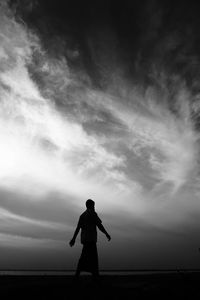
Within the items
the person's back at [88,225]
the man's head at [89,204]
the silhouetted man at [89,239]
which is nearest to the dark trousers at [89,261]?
the silhouetted man at [89,239]

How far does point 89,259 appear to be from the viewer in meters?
8.39

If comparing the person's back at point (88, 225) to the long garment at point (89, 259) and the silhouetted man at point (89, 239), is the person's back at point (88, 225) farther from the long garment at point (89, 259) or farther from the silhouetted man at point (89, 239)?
the long garment at point (89, 259)

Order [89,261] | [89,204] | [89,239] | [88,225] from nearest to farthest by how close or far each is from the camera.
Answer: [89,261]
[89,239]
[88,225]
[89,204]

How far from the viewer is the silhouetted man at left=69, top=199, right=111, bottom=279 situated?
8312 millimetres

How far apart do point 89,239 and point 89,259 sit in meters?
0.57

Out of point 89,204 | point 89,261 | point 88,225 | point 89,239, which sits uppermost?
point 89,204

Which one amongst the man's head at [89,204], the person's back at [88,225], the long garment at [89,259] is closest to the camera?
the long garment at [89,259]

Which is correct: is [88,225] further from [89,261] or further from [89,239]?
[89,261]

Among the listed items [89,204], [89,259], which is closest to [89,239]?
[89,259]

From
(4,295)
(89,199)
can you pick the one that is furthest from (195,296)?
(89,199)

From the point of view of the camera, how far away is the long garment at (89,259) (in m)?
8.28

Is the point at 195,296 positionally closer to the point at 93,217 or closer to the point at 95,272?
the point at 95,272

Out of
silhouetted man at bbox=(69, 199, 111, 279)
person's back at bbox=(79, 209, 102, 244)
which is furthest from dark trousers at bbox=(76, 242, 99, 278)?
person's back at bbox=(79, 209, 102, 244)

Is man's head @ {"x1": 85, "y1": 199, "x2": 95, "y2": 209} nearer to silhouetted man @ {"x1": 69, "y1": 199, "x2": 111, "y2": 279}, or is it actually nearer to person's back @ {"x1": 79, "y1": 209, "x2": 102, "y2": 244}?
silhouetted man @ {"x1": 69, "y1": 199, "x2": 111, "y2": 279}
